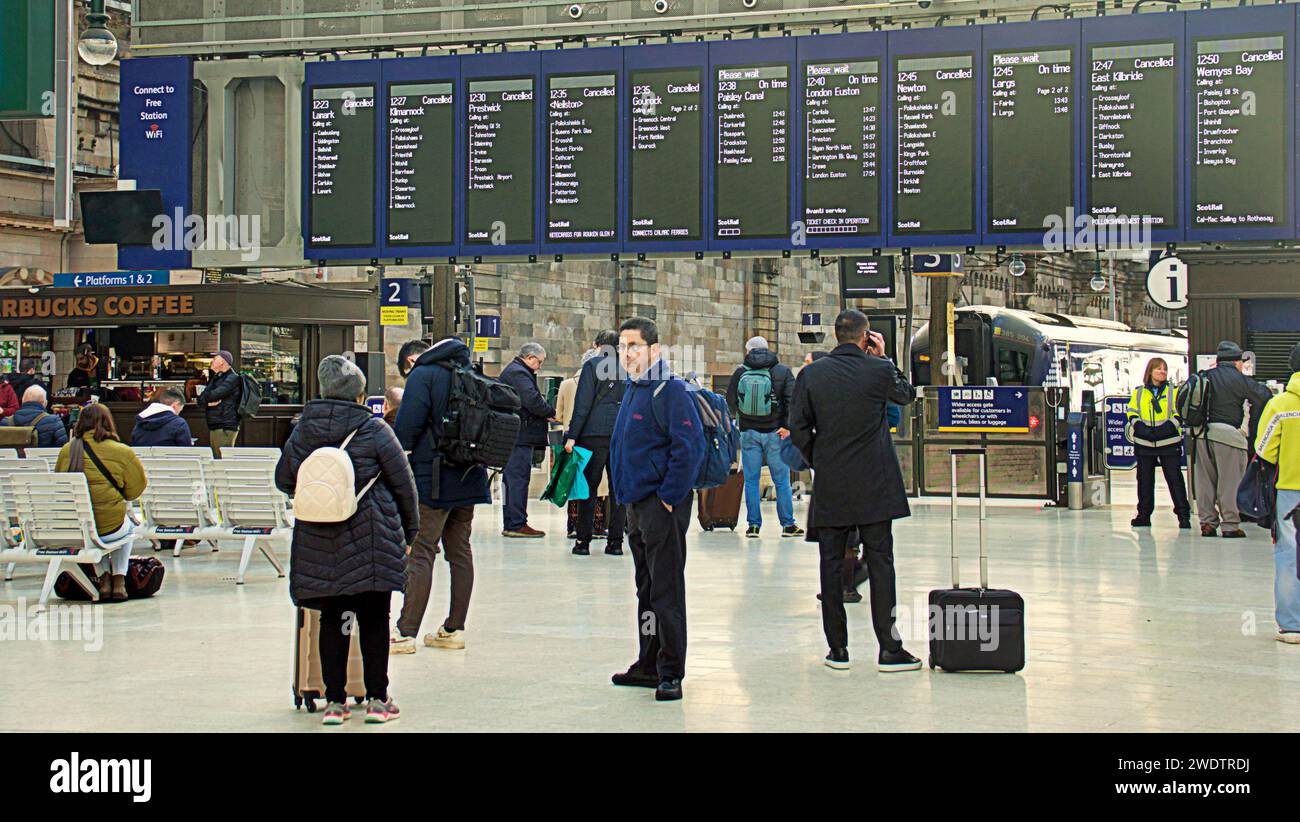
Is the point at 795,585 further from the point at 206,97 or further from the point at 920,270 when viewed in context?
the point at 206,97

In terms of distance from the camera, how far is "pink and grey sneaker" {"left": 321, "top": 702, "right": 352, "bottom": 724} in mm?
6555

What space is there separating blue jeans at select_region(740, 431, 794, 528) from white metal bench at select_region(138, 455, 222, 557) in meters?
5.33

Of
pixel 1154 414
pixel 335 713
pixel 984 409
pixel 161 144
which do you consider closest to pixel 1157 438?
pixel 1154 414

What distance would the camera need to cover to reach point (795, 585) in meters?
11.4

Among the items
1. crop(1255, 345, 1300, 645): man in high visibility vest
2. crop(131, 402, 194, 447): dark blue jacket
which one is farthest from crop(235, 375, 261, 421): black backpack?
crop(1255, 345, 1300, 645): man in high visibility vest

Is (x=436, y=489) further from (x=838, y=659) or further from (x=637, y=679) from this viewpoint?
(x=838, y=659)

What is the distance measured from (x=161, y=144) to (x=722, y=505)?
8.00 meters

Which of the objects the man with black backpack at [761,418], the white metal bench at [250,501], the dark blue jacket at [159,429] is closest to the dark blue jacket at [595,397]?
the man with black backpack at [761,418]

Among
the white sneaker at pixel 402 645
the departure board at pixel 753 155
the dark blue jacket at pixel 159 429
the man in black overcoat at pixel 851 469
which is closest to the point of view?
the man in black overcoat at pixel 851 469

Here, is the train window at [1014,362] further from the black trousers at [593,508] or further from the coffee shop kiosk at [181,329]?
the black trousers at [593,508]

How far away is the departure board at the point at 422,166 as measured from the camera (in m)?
17.1

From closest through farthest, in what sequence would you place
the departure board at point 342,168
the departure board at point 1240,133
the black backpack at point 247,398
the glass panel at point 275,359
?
the departure board at point 1240,133, the departure board at point 342,168, the black backpack at point 247,398, the glass panel at point 275,359

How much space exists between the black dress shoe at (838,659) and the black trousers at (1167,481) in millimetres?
9538
